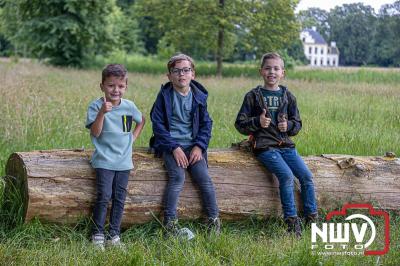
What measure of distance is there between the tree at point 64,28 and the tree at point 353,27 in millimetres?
16518

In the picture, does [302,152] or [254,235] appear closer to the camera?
[254,235]

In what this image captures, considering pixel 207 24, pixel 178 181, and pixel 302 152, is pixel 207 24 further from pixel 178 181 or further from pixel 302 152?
pixel 178 181

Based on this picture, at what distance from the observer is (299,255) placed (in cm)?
384

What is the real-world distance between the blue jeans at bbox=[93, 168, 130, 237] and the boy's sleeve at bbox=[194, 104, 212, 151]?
70 cm

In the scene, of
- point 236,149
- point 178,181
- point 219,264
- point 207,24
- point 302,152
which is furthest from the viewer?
point 207,24

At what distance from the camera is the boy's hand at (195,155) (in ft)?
15.7

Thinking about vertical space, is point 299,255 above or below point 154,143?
below

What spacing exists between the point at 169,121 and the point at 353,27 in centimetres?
841

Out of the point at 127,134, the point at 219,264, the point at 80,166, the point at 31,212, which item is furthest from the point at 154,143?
the point at 219,264

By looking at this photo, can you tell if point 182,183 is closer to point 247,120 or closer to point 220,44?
point 247,120

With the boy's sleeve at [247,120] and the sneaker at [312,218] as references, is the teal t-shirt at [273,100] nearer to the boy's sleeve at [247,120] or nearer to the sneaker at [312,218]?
→ the boy's sleeve at [247,120]

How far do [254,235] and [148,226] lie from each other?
958 mm

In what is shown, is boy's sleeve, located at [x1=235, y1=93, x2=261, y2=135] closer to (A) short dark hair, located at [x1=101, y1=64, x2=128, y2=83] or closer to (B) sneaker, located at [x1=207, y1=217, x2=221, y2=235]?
(B) sneaker, located at [x1=207, y1=217, x2=221, y2=235]

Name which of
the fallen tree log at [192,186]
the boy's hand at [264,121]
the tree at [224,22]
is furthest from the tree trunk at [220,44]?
the boy's hand at [264,121]
